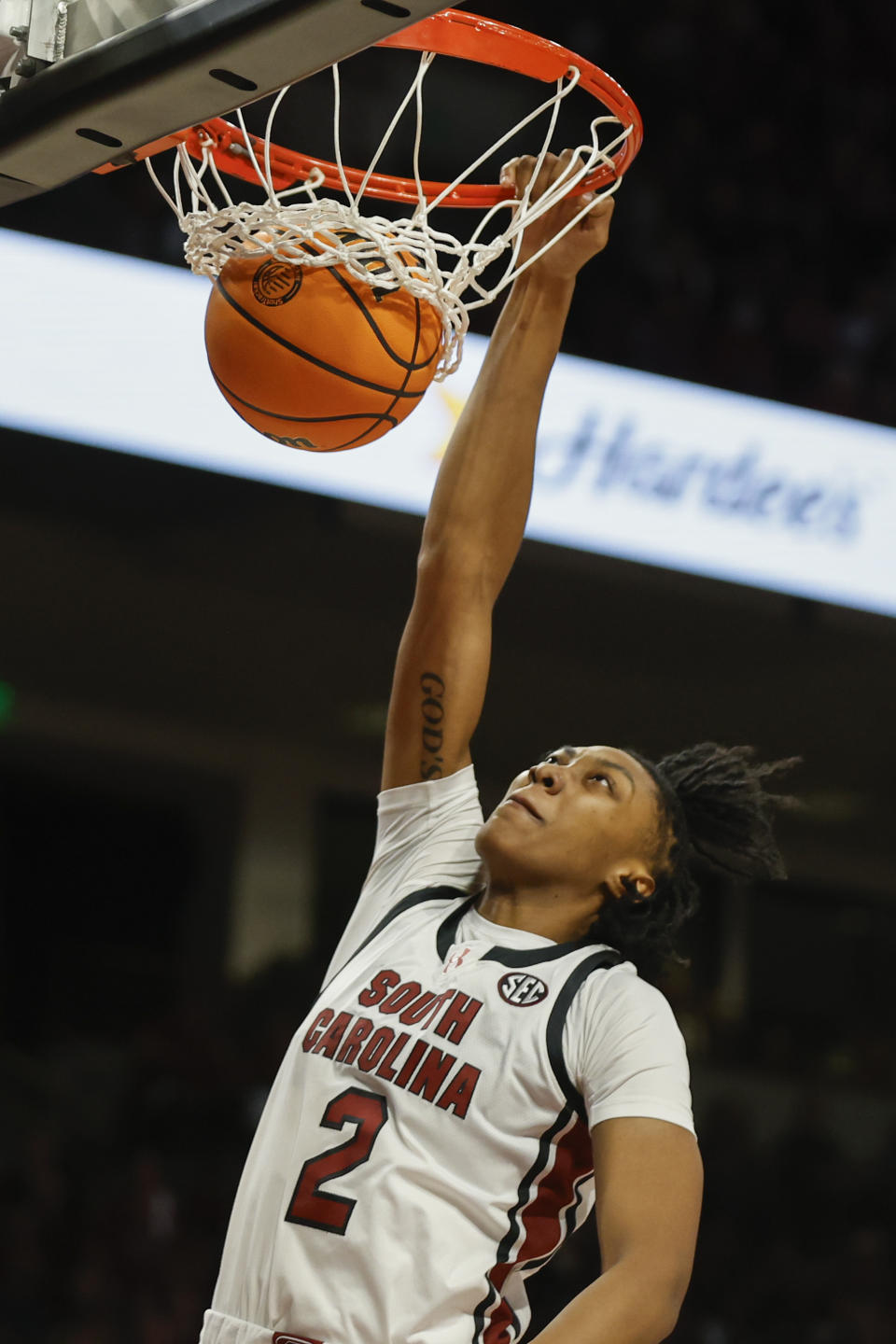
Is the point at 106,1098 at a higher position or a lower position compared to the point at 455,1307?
lower

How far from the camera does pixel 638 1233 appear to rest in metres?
1.74

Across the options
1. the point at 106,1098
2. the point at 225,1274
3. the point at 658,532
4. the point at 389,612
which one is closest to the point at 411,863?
the point at 225,1274

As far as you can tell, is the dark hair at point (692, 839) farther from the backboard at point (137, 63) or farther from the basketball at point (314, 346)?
the backboard at point (137, 63)

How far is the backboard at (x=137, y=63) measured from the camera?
155 centimetres

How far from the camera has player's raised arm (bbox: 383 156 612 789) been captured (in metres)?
2.33

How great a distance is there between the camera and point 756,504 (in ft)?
19.5

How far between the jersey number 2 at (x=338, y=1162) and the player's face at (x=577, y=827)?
1.15ft

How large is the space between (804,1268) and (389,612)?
3.32 m

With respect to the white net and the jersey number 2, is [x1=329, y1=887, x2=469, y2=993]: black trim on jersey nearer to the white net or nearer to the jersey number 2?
the jersey number 2

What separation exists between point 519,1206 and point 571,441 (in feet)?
13.2

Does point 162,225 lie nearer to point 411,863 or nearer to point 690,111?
point 411,863

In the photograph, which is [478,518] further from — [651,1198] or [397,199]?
[651,1198]

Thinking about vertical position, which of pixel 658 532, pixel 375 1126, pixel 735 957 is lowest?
pixel 735 957

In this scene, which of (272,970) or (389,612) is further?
(272,970)
